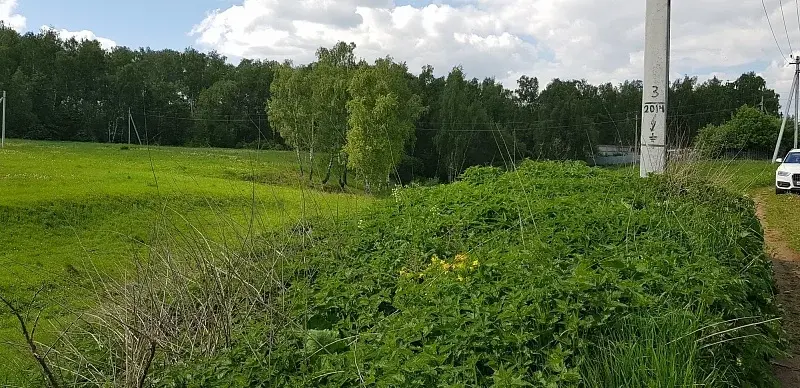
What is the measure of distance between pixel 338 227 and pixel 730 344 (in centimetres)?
406

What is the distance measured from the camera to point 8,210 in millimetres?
16125

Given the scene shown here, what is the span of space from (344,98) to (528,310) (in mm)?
36068

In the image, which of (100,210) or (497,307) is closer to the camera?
(497,307)

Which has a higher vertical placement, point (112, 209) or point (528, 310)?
point (528, 310)

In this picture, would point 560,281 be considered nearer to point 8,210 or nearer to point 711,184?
point 711,184

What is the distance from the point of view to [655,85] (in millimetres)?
9688

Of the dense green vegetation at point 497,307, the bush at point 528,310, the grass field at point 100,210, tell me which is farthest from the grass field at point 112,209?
the bush at point 528,310

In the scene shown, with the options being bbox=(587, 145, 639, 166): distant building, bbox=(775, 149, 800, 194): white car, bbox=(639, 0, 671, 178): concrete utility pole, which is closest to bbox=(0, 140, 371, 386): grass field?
bbox=(639, 0, 671, 178): concrete utility pole

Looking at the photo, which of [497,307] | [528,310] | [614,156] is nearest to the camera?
[528,310]

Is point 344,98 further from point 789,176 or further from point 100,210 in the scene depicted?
point 789,176

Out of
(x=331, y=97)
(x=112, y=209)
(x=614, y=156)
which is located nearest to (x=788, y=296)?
(x=614, y=156)

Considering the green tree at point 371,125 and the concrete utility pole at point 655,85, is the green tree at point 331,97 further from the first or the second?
the concrete utility pole at point 655,85

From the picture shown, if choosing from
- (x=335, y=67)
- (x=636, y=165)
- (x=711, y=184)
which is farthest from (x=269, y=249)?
(x=335, y=67)

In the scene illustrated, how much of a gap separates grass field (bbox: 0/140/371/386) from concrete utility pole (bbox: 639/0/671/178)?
14.6 ft
